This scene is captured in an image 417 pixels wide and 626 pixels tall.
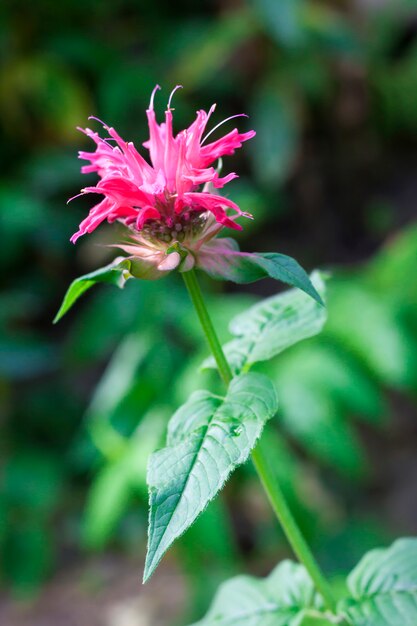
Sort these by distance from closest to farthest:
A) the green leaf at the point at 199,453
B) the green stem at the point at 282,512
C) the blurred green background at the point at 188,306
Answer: the green leaf at the point at 199,453 → the green stem at the point at 282,512 → the blurred green background at the point at 188,306

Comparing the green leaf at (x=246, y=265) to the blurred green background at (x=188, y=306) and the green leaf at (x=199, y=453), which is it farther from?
the blurred green background at (x=188, y=306)

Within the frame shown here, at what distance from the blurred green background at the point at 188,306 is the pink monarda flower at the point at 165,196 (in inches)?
29.0

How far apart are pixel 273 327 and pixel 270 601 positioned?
211mm

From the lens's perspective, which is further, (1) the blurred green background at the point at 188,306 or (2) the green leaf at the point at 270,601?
(1) the blurred green background at the point at 188,306

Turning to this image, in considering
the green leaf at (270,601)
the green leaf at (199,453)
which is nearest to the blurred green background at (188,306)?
the green leaf at (270,601)

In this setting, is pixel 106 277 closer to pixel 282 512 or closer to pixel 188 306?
pixel 282 512

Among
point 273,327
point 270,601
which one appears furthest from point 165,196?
point 270,601

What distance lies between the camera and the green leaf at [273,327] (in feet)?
1.76

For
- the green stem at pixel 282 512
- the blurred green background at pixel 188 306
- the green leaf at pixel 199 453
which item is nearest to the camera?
the green leaf at pixel 199 453

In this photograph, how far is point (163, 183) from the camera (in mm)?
459

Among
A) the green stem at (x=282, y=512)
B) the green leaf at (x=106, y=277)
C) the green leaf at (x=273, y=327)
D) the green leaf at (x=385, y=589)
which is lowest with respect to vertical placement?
the green leaf at (x=385, y=589)

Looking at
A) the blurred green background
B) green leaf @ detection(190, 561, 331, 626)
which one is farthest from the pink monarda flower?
the blurred green background

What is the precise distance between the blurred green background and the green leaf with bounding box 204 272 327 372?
618mm

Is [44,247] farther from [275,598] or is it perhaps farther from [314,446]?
[275,598]
